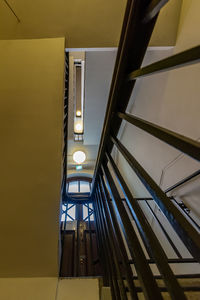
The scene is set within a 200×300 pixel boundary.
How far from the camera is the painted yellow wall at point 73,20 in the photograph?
6.56 ft

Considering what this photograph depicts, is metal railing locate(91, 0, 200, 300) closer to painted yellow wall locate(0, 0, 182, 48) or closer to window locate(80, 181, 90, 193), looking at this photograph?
painted yellow wall locate(0, 0, 182, 48)

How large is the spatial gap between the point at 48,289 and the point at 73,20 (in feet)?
9.33

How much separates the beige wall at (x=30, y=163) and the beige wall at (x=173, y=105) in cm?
138

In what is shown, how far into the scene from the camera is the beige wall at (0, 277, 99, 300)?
1079 millimetres

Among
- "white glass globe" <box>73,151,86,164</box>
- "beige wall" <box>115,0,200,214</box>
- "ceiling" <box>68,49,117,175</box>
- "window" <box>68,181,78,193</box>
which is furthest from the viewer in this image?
"window" <box>68,181,78,193</box>

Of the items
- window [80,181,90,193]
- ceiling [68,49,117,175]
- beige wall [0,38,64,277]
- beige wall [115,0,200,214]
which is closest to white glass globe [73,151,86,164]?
ceiling [68,49,117,175]

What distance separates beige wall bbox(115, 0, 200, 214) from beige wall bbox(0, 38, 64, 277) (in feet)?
4.54

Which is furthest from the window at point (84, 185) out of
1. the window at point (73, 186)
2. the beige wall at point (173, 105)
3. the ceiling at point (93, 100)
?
Result: the beige wall at point (173, 105)

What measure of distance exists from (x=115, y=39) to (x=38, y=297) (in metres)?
2.78

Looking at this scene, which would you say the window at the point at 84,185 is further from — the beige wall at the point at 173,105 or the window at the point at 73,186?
the beige wall at the point at 173,105

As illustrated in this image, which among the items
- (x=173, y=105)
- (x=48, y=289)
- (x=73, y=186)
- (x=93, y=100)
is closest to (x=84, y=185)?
(x=73, y=186)

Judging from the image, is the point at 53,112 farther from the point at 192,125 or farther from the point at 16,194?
the point at 192,125

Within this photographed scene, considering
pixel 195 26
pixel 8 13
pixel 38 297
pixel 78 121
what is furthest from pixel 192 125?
pixel 78 121

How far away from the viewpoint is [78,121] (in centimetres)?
471
